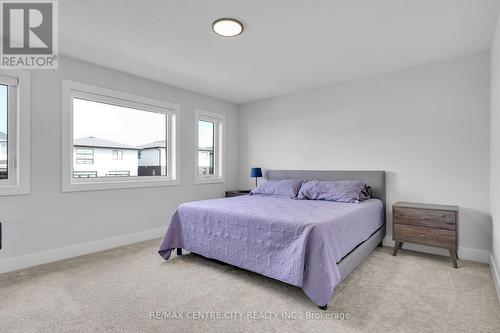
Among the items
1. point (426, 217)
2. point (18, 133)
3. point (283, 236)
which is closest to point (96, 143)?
point (18, 133)

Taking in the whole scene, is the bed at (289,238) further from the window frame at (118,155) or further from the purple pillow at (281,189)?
the window frame at (118,155)

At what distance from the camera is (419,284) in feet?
7.95

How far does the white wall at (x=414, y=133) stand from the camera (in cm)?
304

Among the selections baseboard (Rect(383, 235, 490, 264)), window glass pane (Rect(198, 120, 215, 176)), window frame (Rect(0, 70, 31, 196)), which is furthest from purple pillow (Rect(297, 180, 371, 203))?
window frame (Rect(0, 70, 31, 196))

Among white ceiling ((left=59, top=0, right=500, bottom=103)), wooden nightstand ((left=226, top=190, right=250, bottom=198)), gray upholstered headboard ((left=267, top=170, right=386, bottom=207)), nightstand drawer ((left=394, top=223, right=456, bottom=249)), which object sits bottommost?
nightstand drawer ((left=394, top=223, right=456, bottom=249))

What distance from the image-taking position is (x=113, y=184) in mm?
3555

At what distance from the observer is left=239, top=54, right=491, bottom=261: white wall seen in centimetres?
304

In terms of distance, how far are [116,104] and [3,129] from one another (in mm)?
1260

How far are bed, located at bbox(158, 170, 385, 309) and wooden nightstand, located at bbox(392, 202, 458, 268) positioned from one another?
27 centimetres

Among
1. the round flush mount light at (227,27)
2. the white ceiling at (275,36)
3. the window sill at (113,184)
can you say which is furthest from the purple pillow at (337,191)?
the round flush mount light at (227,27)

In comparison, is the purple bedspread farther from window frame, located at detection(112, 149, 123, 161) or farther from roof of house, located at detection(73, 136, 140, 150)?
roof of house, located at detection(73, 136, 140, 150)

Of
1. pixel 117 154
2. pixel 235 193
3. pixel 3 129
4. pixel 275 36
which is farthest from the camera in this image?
pixel 235 193

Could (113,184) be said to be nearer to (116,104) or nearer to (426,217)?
(116,104)

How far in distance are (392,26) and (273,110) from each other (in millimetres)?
2683
